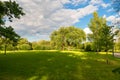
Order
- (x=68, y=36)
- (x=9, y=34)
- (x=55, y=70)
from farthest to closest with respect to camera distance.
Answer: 1. (x=68, y=36)
2. (x=55, y=70)
3. (x=9, y=34)

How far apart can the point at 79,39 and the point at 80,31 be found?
208 inches

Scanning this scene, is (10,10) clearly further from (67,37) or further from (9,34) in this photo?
(67,37)

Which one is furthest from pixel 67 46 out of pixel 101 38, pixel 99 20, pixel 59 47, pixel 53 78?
pixel 53 78

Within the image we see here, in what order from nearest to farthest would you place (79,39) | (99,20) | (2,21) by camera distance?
(2,21), (99,20), (79,39)

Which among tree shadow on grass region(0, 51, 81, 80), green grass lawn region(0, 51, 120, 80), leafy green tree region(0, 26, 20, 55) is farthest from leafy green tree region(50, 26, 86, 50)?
leafy green tree region(0, 26, 20, 55)

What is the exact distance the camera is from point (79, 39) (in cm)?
11969

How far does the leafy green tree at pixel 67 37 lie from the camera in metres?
120

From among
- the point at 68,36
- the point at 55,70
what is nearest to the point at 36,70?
the point at 55,70

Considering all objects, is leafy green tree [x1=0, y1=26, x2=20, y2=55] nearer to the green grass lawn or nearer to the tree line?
the tree line

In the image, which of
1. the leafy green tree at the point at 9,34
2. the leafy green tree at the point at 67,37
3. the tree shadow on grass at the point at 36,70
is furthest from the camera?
the leafy green tree at the point at 67,37

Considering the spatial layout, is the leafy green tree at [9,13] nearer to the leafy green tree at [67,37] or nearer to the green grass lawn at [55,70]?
the green grass lawn at [55,70]

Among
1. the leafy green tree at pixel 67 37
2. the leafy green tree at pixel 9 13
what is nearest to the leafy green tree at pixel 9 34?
the leafy green tree at pixel 9 13

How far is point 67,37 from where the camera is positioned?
402 ft

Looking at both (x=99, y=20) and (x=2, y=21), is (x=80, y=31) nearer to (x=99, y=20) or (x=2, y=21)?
(x=99, y=20)
